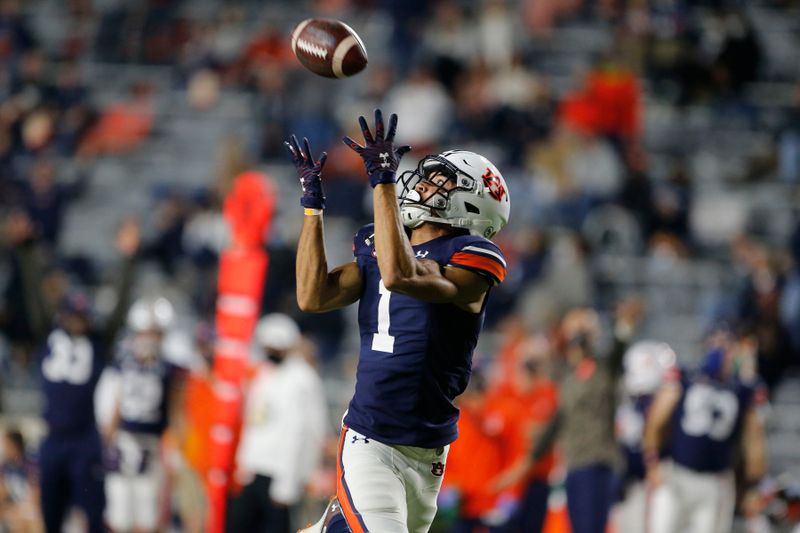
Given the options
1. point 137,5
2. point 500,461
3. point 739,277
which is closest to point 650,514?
point 500,461

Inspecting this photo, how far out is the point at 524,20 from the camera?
49.1 feet

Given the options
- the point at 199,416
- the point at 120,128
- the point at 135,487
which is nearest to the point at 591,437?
the point at 199,416

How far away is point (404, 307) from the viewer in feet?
14.7

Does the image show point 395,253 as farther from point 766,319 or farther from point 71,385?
point 766,319

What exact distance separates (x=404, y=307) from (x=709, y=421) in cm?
504

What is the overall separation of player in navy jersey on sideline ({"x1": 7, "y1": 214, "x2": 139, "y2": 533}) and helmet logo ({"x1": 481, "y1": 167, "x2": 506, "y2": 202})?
14.5 feet

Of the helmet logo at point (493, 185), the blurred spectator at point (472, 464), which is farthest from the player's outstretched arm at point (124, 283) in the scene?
the helmet logo at point (493, 185)

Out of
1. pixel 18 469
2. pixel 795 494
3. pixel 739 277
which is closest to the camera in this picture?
pixel 795 494

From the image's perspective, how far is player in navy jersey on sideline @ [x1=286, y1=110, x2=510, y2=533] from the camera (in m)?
4.28

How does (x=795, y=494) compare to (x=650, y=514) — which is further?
(x=650, y=514)

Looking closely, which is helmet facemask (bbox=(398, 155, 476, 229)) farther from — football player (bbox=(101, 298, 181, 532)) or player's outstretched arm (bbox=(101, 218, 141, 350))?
football player (bbox=(101, 298, 181, 532))

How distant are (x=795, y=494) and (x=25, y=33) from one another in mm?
11062

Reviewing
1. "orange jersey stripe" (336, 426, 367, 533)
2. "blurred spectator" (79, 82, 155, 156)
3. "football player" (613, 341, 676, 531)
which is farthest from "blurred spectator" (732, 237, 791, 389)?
"orange jersey stripe" (336, 426, 367, 533)

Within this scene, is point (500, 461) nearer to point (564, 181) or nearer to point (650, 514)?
point (650, 514)
